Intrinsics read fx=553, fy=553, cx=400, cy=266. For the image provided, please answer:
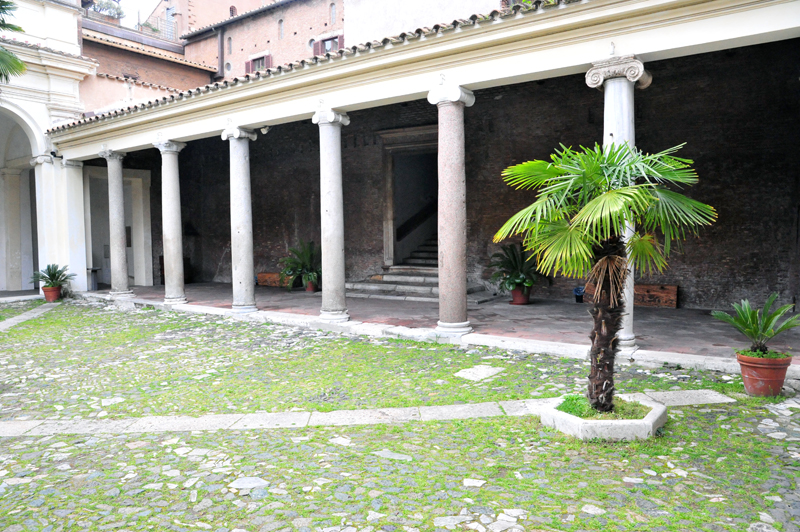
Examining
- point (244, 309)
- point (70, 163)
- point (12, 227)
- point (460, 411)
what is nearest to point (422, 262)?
point (244, 309)

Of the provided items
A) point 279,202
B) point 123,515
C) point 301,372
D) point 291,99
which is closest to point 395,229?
point 279,202

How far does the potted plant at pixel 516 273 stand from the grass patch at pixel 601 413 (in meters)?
6.10

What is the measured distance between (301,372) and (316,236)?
344 inches

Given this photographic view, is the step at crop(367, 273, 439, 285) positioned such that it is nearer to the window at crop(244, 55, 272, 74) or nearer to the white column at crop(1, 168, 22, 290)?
the window at crop(244, 55, 272, 74)

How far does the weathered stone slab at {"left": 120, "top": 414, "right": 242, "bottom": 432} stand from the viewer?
15.0 feet

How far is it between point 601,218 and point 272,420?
3.10 meters

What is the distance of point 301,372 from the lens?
6.32 metres

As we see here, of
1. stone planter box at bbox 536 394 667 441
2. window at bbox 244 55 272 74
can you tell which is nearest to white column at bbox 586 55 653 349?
stone planter box at bbox 536 394 667 441

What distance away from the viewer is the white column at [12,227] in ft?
50.9

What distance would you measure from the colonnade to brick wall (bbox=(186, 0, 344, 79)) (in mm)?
7829

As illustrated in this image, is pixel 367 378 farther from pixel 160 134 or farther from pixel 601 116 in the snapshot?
pixel 160 134

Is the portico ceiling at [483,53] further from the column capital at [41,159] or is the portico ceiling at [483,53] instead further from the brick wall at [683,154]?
the column capital at [41,159]

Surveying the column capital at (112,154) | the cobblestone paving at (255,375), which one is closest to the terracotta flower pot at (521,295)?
the cobblestone paving at (255,375)

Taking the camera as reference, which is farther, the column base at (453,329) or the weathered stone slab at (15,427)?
the column base at (453,329)
